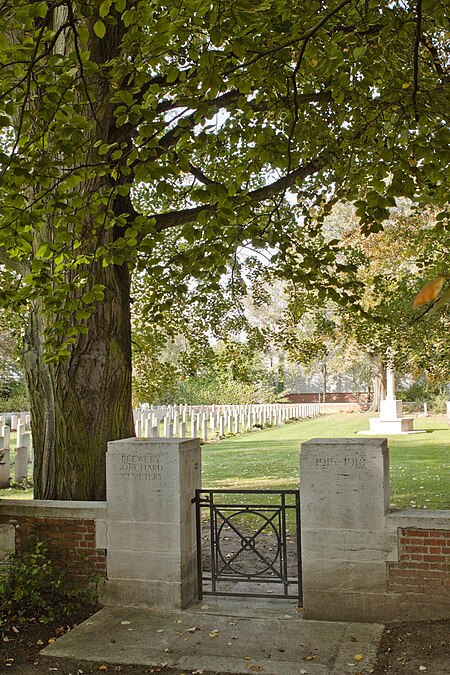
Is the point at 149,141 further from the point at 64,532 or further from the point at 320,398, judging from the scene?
the point at 320,398

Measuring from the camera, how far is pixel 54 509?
24.7ft

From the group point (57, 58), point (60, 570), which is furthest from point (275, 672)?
point (57, 58)

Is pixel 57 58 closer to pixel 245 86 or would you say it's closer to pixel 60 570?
pixel 245 86

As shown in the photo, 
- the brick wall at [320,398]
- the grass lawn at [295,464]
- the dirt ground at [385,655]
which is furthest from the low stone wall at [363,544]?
the brick wall at [320,398]

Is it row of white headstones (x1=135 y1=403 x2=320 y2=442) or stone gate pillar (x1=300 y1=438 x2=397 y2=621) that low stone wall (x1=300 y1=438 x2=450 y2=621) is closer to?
stone gate pillar (x1=300 y1=438 x2=397 y2=621)

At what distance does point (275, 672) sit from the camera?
18.0ft

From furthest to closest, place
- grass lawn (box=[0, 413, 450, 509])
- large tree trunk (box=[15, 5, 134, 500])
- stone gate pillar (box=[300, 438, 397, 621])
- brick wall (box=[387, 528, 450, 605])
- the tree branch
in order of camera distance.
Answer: grass lawn (box=[0, 413, 450, 509]) < the tree branch < large tree trunk (box=[15, 5, 134, 500]) < stone gate pillar (box=[300, 438, 397, 621]) < brick wall (box=[387, 528, 450, 605])

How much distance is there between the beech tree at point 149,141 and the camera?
5.37 m

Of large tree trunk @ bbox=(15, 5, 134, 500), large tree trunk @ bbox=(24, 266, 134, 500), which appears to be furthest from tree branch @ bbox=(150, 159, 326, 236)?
large tree trunk @ bbox=(24, 266, 134, 500)

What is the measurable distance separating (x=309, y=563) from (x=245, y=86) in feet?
14.2

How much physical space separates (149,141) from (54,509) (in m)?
4.06

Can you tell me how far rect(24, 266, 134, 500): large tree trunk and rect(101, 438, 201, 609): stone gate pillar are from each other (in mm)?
835

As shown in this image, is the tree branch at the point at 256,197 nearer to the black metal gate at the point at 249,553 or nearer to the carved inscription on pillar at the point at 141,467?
the carved inscription on pillar at the point at 141,467

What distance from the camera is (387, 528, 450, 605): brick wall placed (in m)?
6.38
